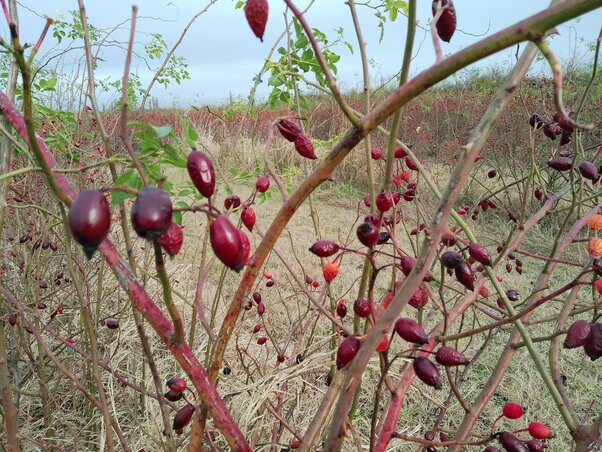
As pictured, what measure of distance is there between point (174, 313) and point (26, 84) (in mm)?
262

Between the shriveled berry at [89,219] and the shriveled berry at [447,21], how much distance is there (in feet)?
1.46

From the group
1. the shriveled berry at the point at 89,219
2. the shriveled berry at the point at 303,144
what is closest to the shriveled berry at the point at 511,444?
the shriveled berry at the point at 303,144

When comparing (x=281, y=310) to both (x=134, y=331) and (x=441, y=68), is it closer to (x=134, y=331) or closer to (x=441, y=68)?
(x=134, y=331)

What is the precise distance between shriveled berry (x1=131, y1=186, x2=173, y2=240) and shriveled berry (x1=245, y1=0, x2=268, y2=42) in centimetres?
23

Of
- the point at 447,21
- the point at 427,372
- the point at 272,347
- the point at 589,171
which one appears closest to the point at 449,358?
the point at 427,372

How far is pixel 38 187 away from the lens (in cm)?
253

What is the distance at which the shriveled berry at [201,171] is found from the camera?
462 millimetres

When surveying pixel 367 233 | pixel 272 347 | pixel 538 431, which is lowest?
pixel 272 347

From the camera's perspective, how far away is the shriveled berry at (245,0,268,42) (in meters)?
0.49

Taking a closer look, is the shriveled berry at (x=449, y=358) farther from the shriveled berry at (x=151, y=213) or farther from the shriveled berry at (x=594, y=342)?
the shriveled berry at (x=151, y=213)

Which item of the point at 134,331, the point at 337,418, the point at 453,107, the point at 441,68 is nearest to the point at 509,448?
the point at 337,418

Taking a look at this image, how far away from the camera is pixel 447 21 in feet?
1.90

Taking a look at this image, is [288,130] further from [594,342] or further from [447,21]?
[594,342]

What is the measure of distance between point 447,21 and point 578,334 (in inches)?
16.3
